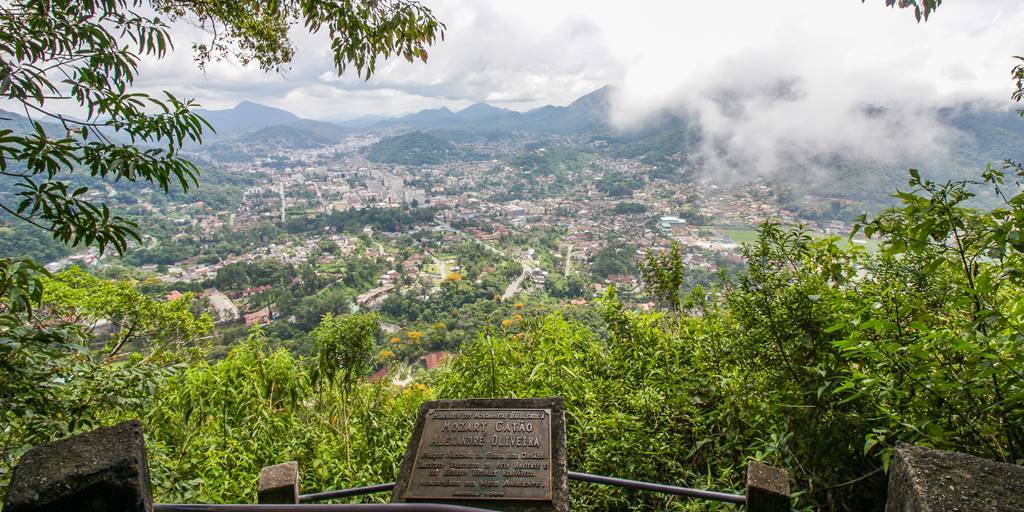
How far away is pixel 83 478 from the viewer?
1071 millimetres

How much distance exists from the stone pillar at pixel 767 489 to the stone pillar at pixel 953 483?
2.59 feet

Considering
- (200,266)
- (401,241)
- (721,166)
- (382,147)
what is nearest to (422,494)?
(200,266)

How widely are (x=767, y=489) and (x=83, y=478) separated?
238cm

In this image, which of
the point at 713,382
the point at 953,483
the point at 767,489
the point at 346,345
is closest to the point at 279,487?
the point at 346,345

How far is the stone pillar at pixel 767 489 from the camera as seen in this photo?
187 centimetres

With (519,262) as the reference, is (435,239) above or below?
above

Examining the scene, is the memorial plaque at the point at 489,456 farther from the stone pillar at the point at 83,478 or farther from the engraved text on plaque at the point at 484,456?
the stone pillar at the point at 83,478

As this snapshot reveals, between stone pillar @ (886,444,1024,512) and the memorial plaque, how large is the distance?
4.91 feet

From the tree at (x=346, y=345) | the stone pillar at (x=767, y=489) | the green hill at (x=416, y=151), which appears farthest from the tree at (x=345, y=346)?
the green hill at (x=416, y=151)

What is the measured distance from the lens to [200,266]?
31.5m

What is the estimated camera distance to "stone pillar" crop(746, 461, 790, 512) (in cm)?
187

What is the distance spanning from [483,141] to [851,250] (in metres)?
109

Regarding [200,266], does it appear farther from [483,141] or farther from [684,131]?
[483,141]

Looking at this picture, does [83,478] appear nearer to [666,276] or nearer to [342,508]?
[342,508]
